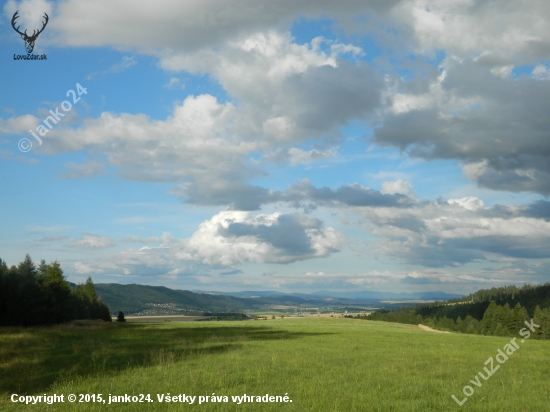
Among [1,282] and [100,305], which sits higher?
[1,282]

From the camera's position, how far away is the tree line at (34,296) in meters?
65.6

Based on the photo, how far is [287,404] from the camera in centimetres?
1525

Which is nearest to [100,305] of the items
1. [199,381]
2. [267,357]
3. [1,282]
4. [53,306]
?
[53,306]

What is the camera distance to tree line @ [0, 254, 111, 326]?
2584 inches

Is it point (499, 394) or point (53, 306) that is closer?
point (499, 394)

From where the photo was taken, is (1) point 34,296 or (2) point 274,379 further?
(1) point 34,296

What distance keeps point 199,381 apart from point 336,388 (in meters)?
5.70

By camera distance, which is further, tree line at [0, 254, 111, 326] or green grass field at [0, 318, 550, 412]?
tree line at [0, 254, 111, 326]

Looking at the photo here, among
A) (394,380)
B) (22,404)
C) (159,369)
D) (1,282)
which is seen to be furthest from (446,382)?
(1,282)

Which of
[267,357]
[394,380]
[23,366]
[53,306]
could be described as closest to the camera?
[394,380]

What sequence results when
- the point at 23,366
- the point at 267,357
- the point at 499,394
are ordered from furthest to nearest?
the point at 267,357
the point at 23,366
the point at 499,394

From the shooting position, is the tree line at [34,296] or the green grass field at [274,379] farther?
the tree line at [34,296]

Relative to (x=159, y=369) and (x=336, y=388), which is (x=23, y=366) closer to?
(x=159, y=369)

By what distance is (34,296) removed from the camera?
67.7m
